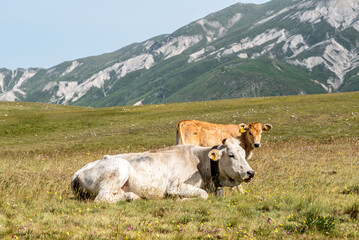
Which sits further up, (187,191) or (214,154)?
(214,154)

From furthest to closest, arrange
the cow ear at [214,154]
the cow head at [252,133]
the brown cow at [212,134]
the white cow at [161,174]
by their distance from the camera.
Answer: the brown cow at [212,134]
the cow head at [252,133]
the cow ear at [214,154]
the white cow at [161,174]

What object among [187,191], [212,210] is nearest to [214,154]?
[187,191]

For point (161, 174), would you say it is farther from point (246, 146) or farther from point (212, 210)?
point (246, 146)

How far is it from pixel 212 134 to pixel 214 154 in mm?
9273

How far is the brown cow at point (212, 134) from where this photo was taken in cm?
1969

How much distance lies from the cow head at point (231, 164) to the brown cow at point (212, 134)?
8389 millimetres

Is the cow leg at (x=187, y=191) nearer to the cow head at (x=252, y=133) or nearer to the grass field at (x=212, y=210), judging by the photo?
the grass field at (x=212, y=210)

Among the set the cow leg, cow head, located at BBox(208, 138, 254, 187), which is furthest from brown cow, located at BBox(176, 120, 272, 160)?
the cow leg

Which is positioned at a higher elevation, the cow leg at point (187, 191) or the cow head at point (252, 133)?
the cow leg at point (187, 191)

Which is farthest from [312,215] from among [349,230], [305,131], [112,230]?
[305,131]

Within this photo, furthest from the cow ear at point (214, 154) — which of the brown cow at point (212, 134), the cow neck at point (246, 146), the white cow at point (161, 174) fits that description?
the brown cow at point (212, 134)

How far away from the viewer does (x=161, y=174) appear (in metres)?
11.0

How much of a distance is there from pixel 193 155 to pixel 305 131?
2995cm

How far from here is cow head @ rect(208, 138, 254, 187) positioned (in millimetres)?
10711
